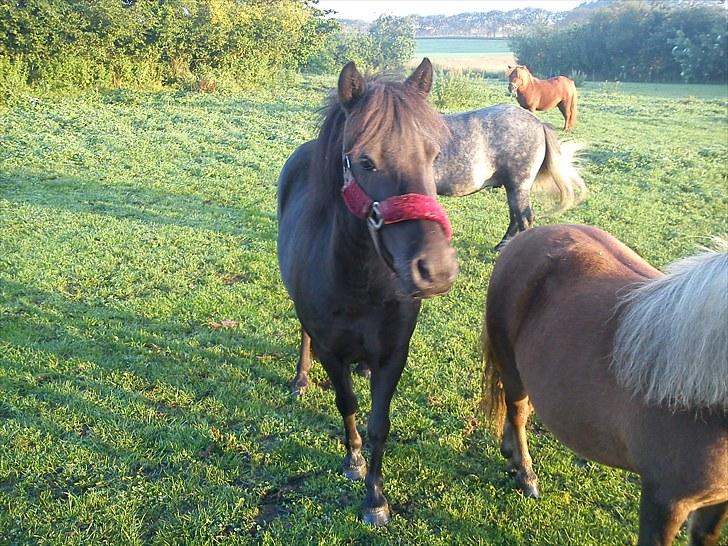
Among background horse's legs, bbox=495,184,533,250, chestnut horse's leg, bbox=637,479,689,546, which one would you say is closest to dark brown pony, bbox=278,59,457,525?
chestnut horse's leg, bbox=637,479,689,546

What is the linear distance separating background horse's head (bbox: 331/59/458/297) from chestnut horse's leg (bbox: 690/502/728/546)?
1.34 meters

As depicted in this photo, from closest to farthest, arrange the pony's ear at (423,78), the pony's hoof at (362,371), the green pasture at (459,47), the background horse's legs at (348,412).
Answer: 1. the pony's ear at (423,78)
2. the background horse's legs at (348,412)
3. the pony's hoof at (362,371)
4. the green pasture at (459,47)

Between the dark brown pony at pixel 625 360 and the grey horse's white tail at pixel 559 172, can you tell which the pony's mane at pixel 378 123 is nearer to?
the dark brown pony at pixel 625 360

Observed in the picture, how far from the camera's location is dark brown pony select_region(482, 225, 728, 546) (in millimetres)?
1661

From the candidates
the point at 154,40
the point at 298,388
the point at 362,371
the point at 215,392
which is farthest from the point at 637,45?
the point at 215,392

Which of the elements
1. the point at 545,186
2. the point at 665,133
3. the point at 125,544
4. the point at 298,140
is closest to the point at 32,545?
the point at 125,544

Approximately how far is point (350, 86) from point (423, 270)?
2.70 feet

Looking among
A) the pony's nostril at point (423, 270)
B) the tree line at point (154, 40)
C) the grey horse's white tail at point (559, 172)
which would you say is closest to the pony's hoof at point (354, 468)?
the pony's nostril at point (423, 270)

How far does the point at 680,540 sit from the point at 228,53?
19655mm

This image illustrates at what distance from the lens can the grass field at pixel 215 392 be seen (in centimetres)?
263

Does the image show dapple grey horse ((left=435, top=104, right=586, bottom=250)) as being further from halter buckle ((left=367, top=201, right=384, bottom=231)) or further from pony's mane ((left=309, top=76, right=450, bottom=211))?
halter buckle ((left=367, top=201, right=384, bottom=231))

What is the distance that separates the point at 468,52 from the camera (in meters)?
43.5

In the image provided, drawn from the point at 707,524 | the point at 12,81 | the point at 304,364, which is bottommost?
the point at 304,364

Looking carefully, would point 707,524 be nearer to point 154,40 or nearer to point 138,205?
point 138,205
